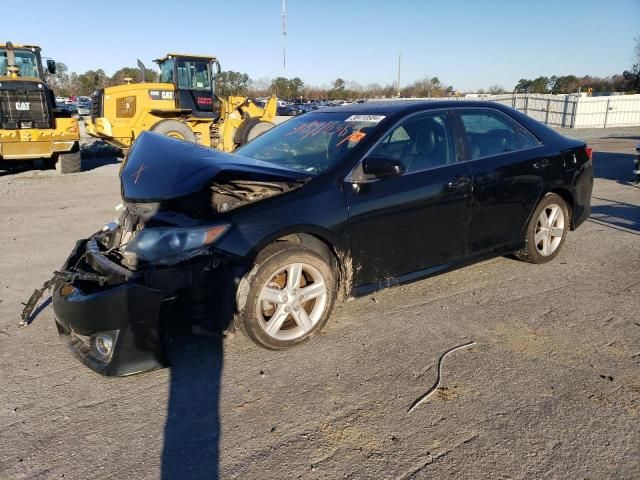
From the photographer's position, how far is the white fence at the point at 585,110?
2848cm

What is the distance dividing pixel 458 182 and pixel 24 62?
529 inches

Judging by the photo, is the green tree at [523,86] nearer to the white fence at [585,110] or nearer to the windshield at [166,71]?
the white fence at [585,110]

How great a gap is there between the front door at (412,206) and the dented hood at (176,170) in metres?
0.55

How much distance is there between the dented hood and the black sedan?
0.5 inches

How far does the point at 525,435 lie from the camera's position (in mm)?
2578

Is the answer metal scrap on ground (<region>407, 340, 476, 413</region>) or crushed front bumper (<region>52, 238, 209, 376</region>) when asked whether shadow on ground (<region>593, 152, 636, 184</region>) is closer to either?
metal scrap on ground (<region>407, 340, 476, 413</region>)

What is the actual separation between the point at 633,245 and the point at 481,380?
3.85m

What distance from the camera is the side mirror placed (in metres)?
3.61

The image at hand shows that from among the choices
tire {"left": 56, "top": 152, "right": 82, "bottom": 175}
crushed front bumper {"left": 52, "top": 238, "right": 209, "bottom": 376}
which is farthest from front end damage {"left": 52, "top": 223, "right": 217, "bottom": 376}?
tire {"left": 56, "top": 152, "right": 82, "bottom": 175}

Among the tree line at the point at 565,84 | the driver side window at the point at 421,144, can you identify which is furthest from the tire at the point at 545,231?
the tree line at the point at 565,84

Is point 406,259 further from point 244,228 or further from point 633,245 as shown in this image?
point 633,245

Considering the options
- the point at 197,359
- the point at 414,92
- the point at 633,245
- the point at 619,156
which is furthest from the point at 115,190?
the point at 414,92

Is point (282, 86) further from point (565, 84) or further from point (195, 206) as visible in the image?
point (195, 206)

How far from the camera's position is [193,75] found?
14.1m
